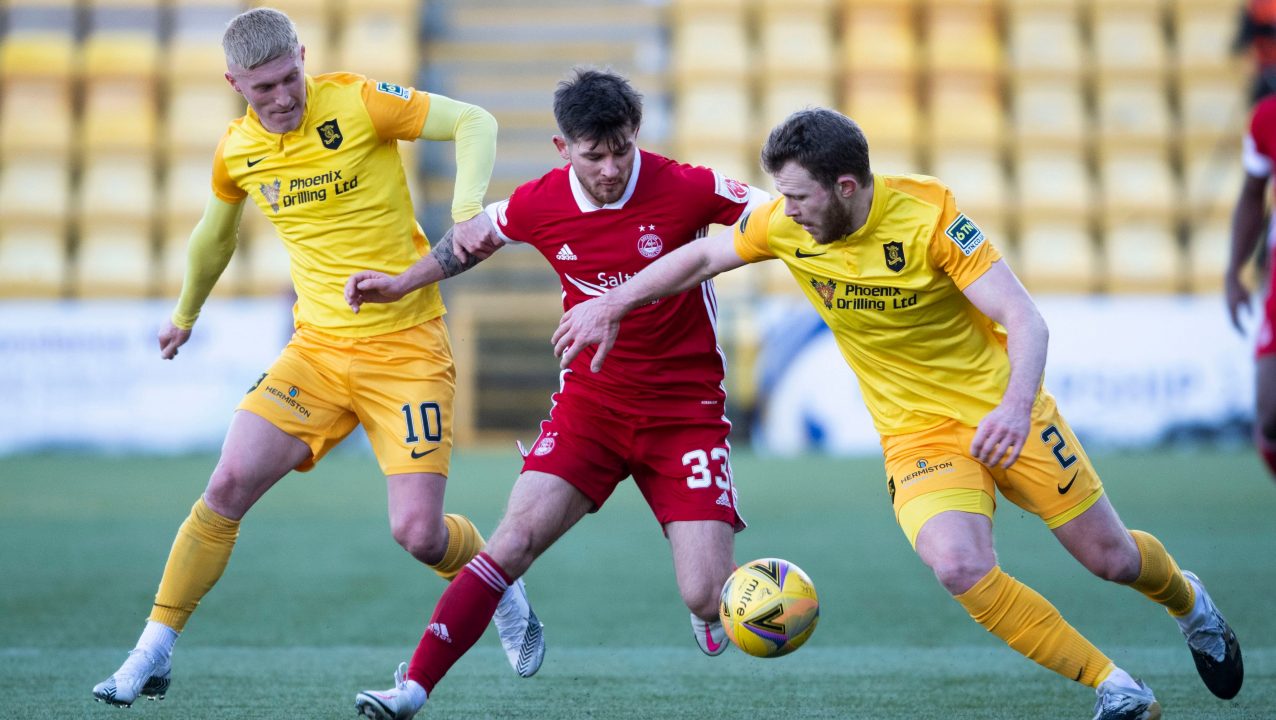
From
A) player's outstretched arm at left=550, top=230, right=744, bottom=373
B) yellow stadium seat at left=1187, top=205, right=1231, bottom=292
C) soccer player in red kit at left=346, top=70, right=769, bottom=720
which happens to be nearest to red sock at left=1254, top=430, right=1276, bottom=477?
soccer player in red kit at left=346, top=70, right=769, bottom=720

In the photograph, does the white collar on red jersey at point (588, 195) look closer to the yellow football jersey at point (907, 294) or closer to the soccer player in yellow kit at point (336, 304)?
the soccer player in yellow kit at point (336, 304)

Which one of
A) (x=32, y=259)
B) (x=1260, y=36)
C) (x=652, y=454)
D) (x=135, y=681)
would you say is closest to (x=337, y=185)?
(x=652, y=454)

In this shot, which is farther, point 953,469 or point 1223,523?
point 1223,523

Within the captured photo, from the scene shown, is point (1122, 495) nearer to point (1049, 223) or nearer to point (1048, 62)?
point (1049, 223)

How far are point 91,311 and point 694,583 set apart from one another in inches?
512

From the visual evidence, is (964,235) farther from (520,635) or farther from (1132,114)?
(1132,114)

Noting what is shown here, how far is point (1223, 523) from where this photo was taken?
9.56 metres

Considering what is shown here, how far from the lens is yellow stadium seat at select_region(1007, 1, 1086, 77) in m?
19.7

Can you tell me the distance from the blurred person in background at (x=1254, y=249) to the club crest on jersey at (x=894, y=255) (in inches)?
100

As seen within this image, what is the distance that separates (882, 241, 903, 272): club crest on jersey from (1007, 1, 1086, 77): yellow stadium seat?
16.7 metres

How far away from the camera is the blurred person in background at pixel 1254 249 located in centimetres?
600

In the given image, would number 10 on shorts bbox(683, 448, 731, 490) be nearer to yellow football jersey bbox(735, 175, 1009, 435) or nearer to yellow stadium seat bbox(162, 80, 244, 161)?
yellow football jersey bbox(735, 175, 1009, 435)

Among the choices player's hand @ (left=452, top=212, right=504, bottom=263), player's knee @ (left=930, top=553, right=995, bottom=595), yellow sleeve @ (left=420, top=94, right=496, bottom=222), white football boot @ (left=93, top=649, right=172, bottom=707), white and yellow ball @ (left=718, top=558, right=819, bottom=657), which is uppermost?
yellow sleeve @ (left=420, top=94, right=496, bottom=222)

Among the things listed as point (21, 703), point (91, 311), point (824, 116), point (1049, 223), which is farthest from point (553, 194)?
point (1049, 223)
